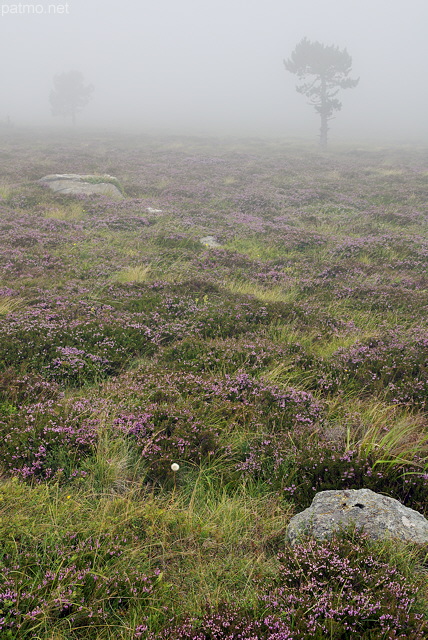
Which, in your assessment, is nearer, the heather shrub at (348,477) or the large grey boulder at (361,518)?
the large grey boulder at (361,518)

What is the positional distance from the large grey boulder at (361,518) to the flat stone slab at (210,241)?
10468 mm

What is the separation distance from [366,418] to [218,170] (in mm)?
26716

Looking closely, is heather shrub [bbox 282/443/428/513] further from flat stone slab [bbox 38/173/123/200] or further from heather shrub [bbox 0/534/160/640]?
flat stone slab [bbox 38/173/123/200]

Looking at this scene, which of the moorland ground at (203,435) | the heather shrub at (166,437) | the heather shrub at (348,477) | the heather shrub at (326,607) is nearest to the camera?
the heather shrub at (326,607)

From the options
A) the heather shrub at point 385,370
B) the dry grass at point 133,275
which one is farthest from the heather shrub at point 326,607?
the dry grass at point 133,275

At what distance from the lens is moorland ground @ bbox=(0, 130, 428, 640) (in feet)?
7.65

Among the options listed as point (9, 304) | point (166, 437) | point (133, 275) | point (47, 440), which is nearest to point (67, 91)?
point (133, 275)

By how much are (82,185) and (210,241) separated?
9696 millimetres

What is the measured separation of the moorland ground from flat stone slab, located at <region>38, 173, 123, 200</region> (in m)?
7.27

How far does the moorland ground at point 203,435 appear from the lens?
7.65 feet

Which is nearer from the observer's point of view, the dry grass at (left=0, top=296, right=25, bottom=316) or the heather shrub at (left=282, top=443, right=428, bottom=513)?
the heather shrub at (left=282, top=443, right=428, bottom=513)

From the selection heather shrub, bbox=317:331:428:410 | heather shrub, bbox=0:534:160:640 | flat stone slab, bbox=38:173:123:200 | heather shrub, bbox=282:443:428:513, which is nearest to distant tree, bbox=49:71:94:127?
flat stone slab, bbox=38:173:123:200

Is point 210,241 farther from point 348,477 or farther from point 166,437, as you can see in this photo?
point 348,477

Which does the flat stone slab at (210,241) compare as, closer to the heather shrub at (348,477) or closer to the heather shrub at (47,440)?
the heather shrub at (47,440)
